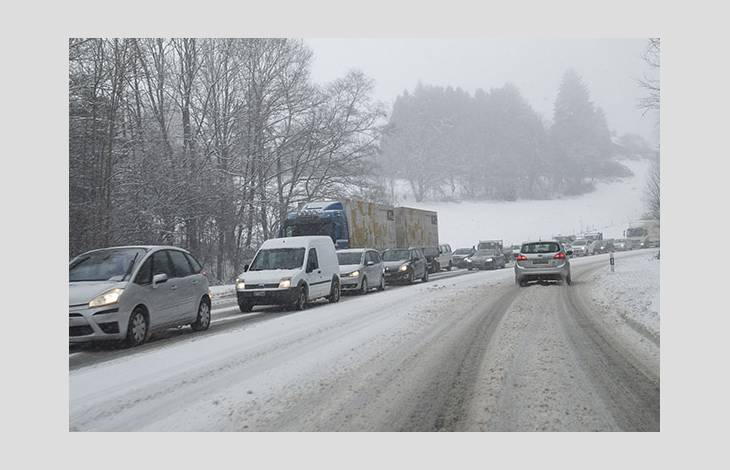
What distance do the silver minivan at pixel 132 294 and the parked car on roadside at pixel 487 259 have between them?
93.0 feet

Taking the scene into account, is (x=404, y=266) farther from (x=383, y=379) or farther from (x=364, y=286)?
(x=383, y=379)

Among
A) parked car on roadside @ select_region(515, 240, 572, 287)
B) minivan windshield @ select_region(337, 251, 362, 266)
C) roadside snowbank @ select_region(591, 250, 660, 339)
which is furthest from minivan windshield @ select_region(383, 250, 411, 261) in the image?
roadside snowbank @ select_region(591, 250, 660, 339)

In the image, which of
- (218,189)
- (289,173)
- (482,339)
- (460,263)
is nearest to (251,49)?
(289,173)

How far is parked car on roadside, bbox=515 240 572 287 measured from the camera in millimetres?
20938

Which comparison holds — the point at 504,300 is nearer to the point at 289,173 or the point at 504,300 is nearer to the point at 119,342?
the point at 119,342

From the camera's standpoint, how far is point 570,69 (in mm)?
13922

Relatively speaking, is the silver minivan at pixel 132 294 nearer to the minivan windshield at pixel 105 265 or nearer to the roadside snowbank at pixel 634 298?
the minivan windshield at pixel 105 265

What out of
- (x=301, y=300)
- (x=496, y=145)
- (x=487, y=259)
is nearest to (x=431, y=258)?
(x=487, y=259)

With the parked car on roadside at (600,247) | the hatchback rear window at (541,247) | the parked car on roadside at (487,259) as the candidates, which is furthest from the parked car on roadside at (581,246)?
the hatchback rear window at (541,247)

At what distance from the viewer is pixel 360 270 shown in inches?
806

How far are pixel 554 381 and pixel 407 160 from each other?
143 feet

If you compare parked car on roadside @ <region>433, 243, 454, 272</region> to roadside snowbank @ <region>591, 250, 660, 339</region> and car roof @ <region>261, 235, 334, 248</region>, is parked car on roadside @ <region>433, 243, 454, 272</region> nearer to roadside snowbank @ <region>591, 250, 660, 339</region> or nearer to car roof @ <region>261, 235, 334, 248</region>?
roadside snowbank @ <region>591, 250, 660, 339</region>

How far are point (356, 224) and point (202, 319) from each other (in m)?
15.5

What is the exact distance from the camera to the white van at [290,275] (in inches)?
582
